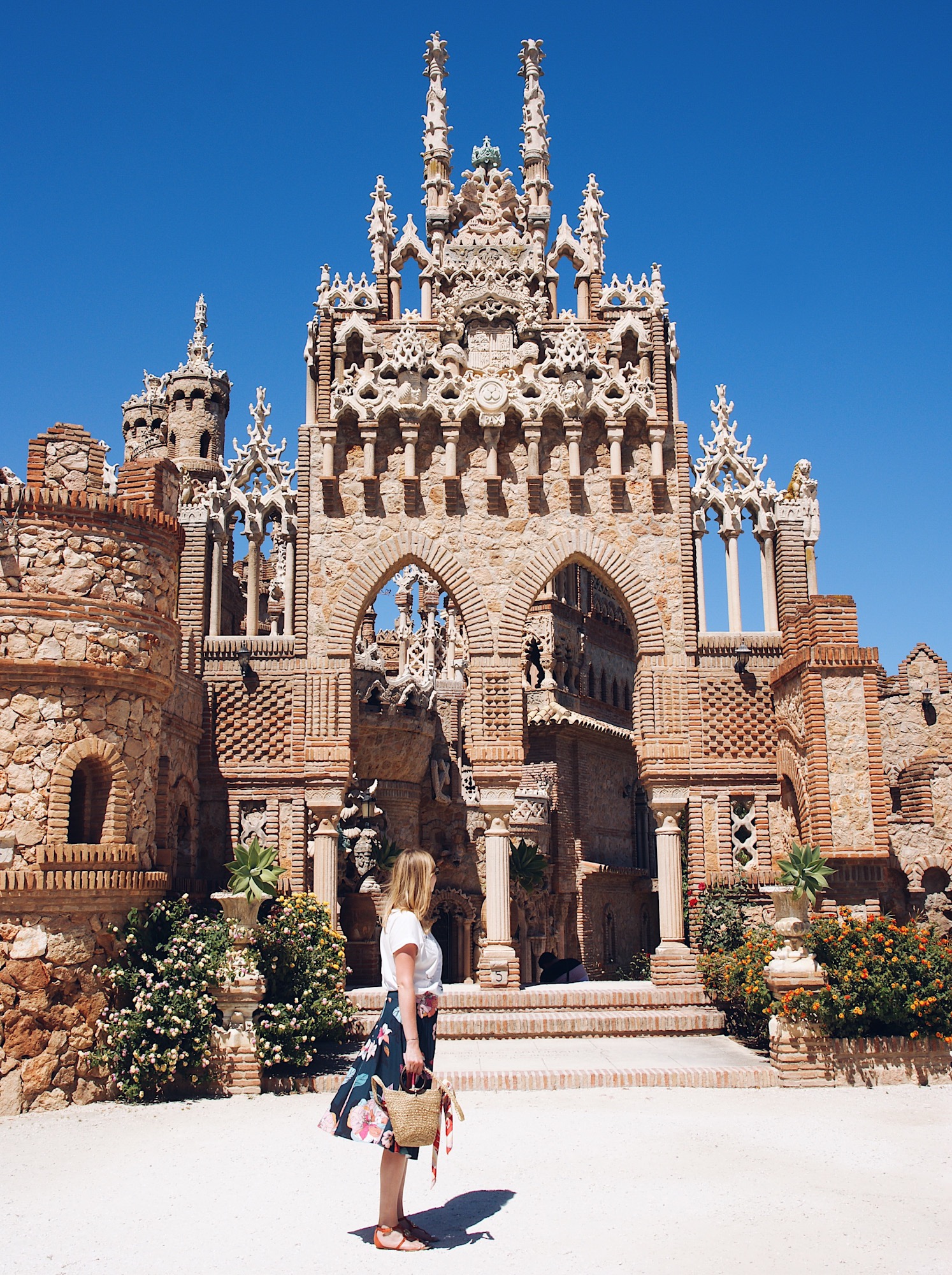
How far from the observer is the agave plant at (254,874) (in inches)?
456

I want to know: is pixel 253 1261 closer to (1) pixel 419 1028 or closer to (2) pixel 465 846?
(1) pixel 419 1028

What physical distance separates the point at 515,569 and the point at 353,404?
10.6 feet

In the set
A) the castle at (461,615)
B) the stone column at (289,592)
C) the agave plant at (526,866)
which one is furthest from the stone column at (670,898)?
the agave plant at (526,866)

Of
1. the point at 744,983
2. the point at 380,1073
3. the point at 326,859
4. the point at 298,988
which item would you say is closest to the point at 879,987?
the point at 744,983

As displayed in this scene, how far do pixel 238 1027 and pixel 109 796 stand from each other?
2550mm

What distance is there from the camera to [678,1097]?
10.7 metres

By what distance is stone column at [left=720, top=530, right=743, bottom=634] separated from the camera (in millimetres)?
17875

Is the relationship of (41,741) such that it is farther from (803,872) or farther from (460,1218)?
(803,872)

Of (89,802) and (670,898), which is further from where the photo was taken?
(670,898)

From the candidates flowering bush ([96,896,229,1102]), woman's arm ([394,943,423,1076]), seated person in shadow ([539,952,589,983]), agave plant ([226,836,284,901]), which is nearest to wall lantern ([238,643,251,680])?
agave plant ([226,836,284,901])

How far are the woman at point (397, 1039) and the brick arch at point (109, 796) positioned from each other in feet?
19.2

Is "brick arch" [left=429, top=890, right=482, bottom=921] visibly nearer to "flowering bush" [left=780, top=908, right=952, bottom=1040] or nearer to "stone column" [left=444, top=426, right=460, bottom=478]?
"stone column" [left=444, top=426, right=460, bottom=478]

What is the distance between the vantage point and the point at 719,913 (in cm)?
1581

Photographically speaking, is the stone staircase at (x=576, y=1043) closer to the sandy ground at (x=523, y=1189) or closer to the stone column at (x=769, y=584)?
the sandy ground at (x=523, y=1189)
